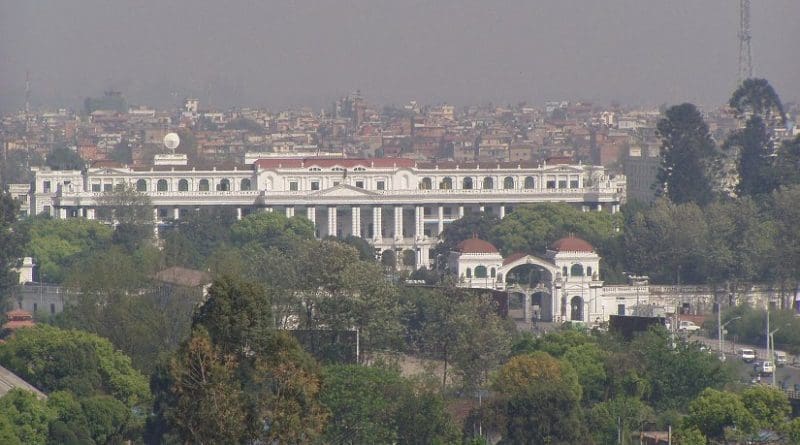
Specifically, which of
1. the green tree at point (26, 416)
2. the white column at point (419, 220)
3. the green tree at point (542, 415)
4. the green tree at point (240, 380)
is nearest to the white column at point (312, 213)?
the white column at point (419, 220)

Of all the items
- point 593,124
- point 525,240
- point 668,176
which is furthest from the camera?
point 593,124

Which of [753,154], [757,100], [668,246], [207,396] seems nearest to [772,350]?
[668,246]

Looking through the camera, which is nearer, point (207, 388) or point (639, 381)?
point (207, 388)

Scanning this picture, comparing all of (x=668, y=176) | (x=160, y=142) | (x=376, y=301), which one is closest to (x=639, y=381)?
(x=376, y=301)

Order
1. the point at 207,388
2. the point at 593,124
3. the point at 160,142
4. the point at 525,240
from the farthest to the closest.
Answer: the point at 593,124 < the point at 160,142 < the point at 525,240 < the point at 207,388

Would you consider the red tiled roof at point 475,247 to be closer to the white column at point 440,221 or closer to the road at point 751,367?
the road at point 751,367

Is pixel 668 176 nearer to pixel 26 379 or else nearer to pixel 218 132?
pixel 26 379
